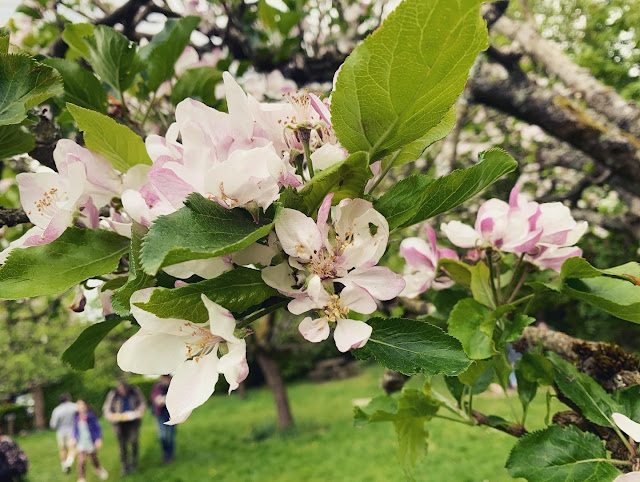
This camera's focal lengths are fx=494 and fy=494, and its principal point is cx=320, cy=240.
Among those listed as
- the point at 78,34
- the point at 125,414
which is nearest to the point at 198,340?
the point at 78,34

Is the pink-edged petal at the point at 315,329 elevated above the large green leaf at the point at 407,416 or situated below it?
above

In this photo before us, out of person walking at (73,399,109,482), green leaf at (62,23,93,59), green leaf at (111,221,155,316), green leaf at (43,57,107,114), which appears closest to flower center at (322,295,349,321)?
green leaf at (111,221,155,316)

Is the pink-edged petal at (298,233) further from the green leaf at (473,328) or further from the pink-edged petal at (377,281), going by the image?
the green leaf at (473,328)

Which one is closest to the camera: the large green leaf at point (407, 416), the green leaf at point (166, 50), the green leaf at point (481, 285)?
the green leaf at point (481, 285)

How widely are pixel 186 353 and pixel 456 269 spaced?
2.49ft

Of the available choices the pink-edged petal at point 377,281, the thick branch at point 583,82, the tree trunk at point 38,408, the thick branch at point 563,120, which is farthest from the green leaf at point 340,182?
the tree trunk at point 38,408

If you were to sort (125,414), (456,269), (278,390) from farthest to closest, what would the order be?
(278,390) < (125,414) < (456,269)

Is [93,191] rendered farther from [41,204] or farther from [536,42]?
[536,42]

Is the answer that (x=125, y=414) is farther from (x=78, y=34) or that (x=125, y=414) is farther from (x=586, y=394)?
(x=586, y=394)

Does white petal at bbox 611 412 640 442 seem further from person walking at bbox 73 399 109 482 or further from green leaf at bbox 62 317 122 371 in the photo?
person walking at bbox 73 399 109 482

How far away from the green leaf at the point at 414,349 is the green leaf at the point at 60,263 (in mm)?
417

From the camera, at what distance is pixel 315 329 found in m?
0.69

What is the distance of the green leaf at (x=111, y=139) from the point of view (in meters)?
0.81

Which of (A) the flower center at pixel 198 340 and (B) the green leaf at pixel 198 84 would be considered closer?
(A) the flower center at pixel 198 340
